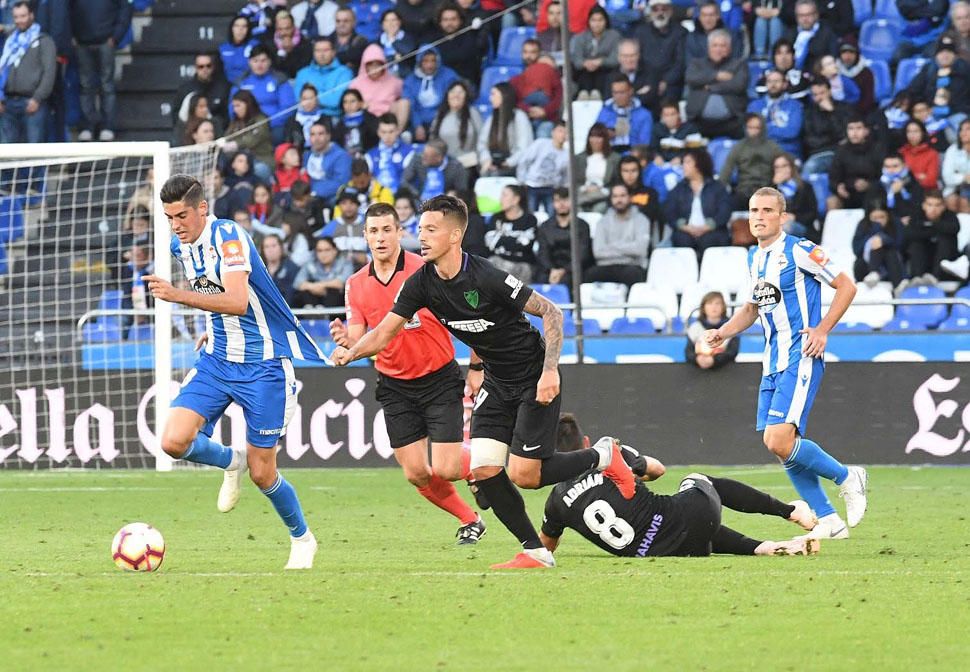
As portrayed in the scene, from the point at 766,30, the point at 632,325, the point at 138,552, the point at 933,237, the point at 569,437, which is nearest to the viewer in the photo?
the point at 138,552

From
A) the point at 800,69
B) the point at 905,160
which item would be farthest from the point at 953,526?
the point at 800,69

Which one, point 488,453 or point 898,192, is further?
point 898,192

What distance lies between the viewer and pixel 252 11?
22.5 m

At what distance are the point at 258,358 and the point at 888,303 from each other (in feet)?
27.9

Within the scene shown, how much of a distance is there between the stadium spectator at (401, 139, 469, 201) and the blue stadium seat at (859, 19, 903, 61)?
17.3ft

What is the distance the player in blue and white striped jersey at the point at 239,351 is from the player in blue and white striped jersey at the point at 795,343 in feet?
8.91

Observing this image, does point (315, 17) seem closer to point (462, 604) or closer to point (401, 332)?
point (401, 332)

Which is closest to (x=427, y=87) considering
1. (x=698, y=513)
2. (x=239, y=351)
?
(x=239, y=351)

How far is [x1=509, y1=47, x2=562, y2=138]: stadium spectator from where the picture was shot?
2055cm

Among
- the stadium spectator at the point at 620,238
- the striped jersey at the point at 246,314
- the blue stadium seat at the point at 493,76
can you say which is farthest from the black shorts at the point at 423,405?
the blue stadium seat at the point at 493,76

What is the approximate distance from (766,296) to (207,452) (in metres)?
3.44

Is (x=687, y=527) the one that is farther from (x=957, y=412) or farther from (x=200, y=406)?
(x=957, y=412)

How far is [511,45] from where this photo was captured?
21.7 meters

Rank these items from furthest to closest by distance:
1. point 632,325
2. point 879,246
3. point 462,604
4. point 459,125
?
point 459,125 < point 879,246 < point 632,325 < point 462,604
